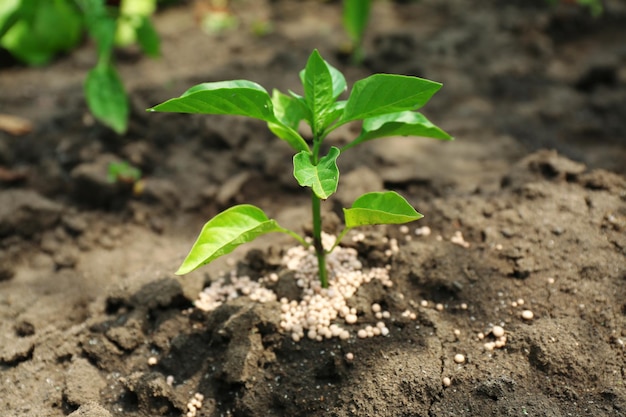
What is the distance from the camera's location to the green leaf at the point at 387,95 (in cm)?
189

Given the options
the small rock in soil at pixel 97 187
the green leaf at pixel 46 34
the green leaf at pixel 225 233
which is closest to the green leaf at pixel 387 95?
the green leaf at pixel 225 233

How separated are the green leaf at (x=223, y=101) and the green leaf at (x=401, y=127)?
0.34m

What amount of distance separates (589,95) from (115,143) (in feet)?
8.81

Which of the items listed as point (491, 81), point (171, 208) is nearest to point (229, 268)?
point (171, 208)

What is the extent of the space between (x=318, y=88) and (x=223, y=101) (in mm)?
332

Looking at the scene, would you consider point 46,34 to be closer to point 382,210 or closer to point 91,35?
point 91,35

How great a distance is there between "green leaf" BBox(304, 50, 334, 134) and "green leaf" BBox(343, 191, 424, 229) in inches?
12.9

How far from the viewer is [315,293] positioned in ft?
7.63

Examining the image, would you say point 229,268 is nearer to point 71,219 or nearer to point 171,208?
point 171,208

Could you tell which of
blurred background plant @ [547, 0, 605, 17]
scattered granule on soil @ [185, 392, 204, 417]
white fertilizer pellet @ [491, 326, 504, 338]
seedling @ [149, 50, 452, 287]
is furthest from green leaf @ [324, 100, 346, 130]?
blurred background plant @ [547, 0, 605, 17]

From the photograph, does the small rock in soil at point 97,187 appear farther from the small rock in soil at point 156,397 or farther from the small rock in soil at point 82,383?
the small rock in soil at point 156,397

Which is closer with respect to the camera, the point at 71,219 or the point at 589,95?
the point at 71,219

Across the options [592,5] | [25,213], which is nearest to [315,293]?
[25,213]

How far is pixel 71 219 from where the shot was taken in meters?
2.92
